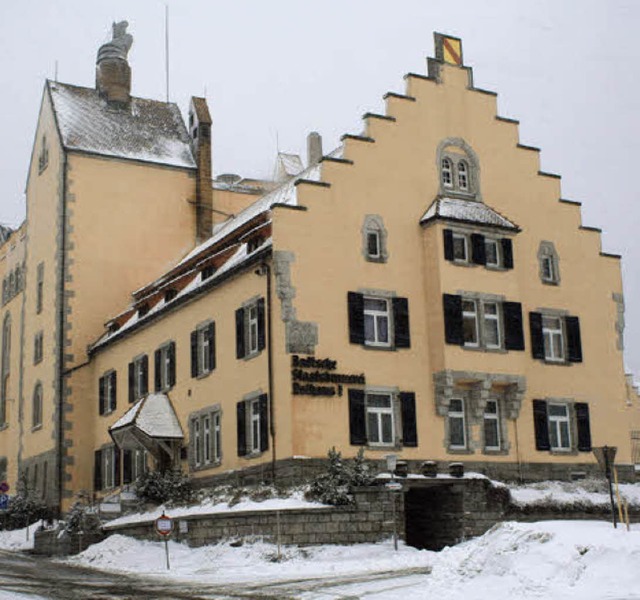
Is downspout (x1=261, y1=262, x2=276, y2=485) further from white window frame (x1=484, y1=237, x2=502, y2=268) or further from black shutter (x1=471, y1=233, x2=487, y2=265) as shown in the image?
Result: white window frame (x1=484, y1=237, x2=502, y2=268)

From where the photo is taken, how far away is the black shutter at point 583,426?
127 feet

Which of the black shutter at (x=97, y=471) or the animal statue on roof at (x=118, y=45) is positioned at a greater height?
the animal statue on roof at (x=118, y=45)

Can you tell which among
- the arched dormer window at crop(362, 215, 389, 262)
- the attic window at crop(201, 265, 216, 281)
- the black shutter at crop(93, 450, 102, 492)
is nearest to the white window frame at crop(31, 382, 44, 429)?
the black shutter at crop(93, 450, 102, 492)

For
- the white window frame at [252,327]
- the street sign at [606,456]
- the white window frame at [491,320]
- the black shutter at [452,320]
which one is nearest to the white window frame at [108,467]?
the white window frame at [252,327]

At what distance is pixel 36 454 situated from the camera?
53344 millimetres

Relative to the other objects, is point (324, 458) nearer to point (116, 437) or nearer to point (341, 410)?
point (341, 410)

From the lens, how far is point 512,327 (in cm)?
3709

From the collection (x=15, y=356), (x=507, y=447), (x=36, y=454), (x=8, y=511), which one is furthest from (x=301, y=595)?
(x=15, y=356)

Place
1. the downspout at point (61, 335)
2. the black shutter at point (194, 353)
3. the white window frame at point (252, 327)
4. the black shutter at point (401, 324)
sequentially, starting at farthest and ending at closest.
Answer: the downspout at point (61, 335) → the black shutter at point (194, 353) → the black shutter at point (401, 324) → the white window frame at point (252, 327)

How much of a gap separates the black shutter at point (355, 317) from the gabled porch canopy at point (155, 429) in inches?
366

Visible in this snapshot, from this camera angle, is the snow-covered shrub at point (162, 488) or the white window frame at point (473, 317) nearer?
the white window frame at point (473, 317)

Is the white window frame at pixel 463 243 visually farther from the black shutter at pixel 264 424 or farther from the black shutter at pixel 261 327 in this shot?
the black shutter at pixel 264 424

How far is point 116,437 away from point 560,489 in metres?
17.2

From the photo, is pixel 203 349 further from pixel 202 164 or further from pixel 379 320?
pixel 202 164
